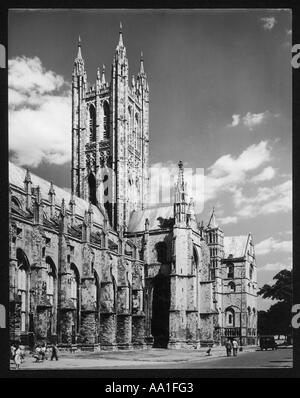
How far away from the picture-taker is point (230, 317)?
59.5 metres

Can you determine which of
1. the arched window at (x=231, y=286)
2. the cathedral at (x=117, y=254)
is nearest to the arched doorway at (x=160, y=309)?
the cathedral at (x=117, y=254)

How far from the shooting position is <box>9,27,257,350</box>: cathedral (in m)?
37.3

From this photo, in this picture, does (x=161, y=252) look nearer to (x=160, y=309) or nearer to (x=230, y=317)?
(x=160, y=309)

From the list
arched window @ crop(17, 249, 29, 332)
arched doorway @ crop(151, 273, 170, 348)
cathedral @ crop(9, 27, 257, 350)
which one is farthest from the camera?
arched doorway @ crop(151, 273, 170, 348)

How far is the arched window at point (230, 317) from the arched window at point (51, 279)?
2316cm

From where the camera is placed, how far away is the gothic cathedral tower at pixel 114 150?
58219 millimetres

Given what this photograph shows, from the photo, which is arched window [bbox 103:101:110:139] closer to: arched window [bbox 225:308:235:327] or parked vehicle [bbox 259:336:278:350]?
arched window [bbox 225:308:235:327]

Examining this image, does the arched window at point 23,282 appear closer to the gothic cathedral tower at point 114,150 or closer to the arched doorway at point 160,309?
the arched doorway at point 160,309

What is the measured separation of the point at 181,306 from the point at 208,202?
23206 millimetres

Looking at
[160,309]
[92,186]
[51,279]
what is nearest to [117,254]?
[160,309]

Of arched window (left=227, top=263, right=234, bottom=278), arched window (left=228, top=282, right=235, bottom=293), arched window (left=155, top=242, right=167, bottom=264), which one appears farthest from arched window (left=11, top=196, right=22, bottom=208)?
arched window (left=227, top=263, right=234, bottom=278)

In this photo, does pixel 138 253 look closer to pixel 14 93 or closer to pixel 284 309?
pixel 284 309

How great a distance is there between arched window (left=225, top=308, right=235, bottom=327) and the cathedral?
0.12 m

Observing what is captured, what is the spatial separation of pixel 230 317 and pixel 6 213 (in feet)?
133
